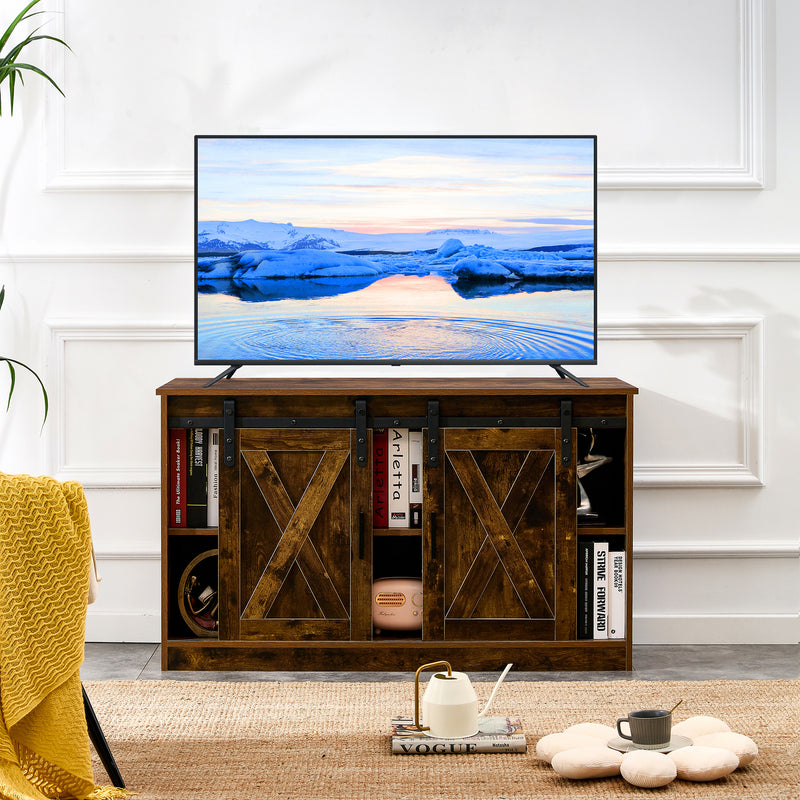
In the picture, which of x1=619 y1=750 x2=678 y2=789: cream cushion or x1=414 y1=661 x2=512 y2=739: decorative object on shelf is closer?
x1=619 y1=750 x2=678 y2=789: cream cushion

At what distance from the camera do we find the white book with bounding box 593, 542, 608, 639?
9.00 ft

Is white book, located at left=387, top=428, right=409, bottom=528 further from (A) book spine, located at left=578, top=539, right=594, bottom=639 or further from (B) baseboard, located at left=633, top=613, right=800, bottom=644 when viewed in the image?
(B) baseboard, located at left=633, top=613, right=800, bottom=644

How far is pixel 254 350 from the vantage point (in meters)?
2.83

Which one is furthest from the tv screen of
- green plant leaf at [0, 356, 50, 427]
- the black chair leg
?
the black chair leg

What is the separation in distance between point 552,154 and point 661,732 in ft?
5.64

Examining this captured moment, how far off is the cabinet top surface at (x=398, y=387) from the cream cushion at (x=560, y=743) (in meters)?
1.02

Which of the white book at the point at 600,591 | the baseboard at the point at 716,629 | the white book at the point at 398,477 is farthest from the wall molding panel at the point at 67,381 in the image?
the baseboard at the point at 716,629

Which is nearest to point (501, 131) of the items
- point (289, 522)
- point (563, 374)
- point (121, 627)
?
point (563, 374)

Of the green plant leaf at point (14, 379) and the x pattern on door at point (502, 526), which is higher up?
the green plant leaf at point (14, 379)

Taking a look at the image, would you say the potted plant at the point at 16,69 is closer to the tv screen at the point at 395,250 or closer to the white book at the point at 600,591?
the tv screen at the point at 395,250

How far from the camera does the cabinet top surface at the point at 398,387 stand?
8.80 ft

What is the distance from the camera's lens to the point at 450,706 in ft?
6.55

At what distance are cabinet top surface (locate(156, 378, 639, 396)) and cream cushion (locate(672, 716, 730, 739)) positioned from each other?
3.28 feet


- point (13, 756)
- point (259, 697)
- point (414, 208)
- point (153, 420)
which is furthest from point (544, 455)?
point (13, 756)
